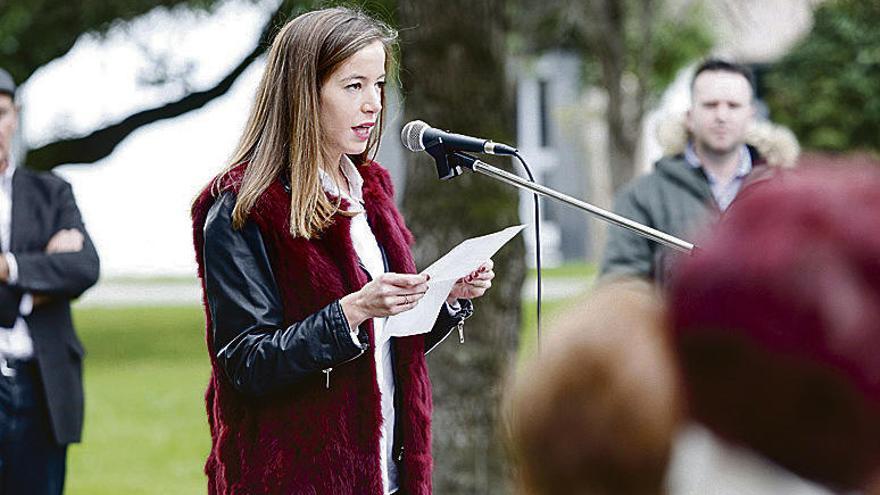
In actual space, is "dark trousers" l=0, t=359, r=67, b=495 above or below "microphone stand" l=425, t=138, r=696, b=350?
below

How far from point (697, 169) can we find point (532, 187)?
2.27 meters

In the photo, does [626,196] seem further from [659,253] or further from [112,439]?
[112,439]

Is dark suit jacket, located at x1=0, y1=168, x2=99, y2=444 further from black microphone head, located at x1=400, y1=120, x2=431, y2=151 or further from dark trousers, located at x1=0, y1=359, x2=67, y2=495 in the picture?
black microphone head, located at x1=400, y1=120, x2=431, y2=151

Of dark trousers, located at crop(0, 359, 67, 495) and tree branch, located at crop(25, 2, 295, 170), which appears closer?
dark trousers, located at crop(0, 359, 67, 495)

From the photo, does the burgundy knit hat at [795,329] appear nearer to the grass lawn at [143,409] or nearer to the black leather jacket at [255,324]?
the black leather jacket at [255,324]

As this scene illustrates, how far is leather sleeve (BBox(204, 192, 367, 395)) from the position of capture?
2.81m

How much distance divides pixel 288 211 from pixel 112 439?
7.91 metres

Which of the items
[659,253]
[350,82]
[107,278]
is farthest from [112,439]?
[107,278]

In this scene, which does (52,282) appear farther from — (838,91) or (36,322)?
(838,91)

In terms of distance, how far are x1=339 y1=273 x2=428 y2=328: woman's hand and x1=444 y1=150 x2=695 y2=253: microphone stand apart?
0.32m

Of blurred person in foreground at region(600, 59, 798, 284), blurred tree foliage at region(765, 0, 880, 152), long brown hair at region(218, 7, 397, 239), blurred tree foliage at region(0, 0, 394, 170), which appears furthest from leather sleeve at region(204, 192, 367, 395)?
blurred tree foliage at region(765, 0, 880, 152)

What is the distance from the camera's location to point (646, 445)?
1.02 meters

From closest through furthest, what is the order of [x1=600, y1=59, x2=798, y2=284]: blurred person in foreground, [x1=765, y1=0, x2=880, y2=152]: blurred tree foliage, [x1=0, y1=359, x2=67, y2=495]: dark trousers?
[x1=0, y1=359, x2=67, y2=495]: dark trousers, [x1=600, y1=59, x2=798, y2=284]: blurred person in foreground, [x1=765, y1=0, x2=880, y2=152]: blurred tree foliage

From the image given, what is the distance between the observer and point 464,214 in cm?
639
